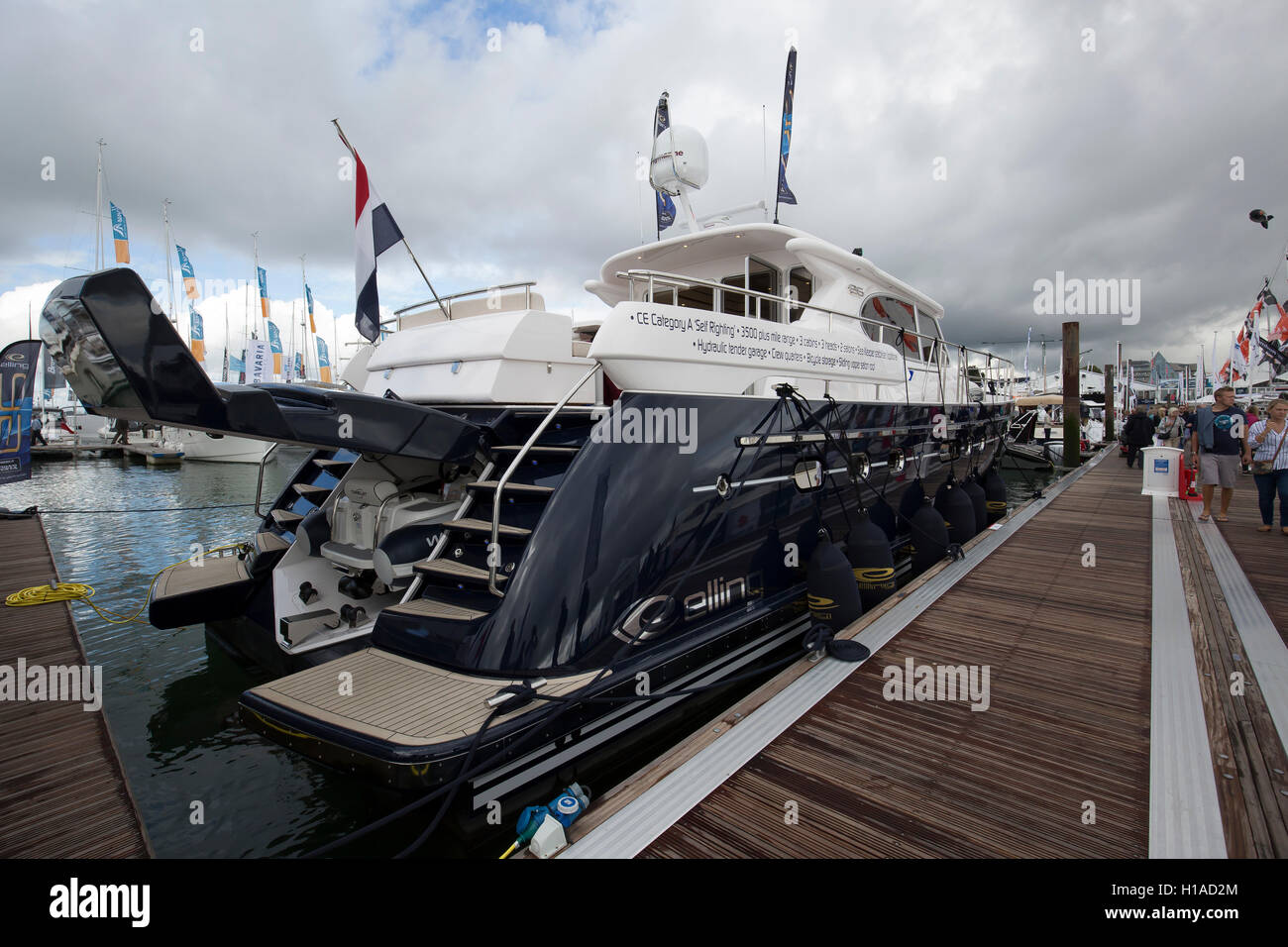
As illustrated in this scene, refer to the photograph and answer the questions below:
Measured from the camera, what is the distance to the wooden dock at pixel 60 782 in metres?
2.81

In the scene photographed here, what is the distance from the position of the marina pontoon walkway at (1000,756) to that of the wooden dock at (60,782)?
234cm

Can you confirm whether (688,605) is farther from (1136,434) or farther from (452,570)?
(1136,434)

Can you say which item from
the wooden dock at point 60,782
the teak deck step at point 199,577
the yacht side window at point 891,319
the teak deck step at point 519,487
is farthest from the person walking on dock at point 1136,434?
the wooden dock at point 60,782

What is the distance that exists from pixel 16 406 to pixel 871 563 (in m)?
12.5

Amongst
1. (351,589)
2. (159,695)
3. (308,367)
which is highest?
(308,367)

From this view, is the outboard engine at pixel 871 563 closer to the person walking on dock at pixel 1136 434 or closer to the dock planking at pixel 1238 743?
the dock planking at pixel 1238 743

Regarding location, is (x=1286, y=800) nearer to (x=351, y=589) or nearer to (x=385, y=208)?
(x=351, y=589)

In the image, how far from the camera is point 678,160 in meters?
6.76

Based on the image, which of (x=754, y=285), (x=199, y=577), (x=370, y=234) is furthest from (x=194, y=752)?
(x=754, y=285)

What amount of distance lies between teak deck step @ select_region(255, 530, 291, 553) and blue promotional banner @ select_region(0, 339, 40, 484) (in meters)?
6.85

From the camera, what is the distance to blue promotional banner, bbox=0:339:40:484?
9.04 m

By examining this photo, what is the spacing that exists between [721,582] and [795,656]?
68cm

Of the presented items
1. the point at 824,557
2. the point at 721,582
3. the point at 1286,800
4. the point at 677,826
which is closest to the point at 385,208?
the point at 721,582
